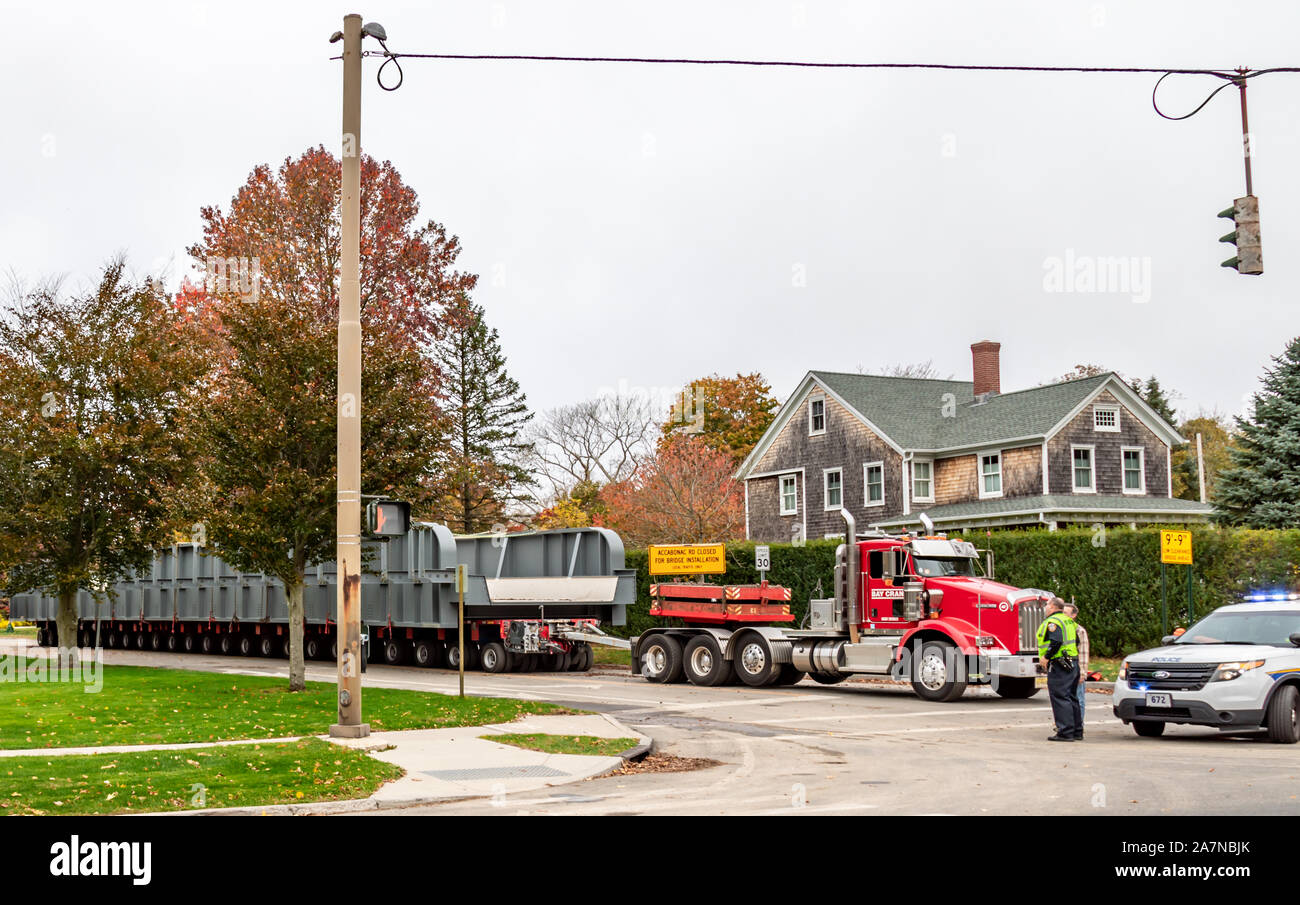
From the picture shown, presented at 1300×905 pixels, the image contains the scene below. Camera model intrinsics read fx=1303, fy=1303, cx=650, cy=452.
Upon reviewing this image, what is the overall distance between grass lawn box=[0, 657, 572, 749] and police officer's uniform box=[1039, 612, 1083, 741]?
23.6ft

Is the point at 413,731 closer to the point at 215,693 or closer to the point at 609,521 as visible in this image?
the point at 215,693

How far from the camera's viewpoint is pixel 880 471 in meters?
46.0

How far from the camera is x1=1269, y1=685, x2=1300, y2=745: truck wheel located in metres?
15.1

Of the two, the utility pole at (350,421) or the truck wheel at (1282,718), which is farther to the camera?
the truck wheel at (1282,718)

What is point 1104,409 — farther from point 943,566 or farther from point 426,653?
point 426,653

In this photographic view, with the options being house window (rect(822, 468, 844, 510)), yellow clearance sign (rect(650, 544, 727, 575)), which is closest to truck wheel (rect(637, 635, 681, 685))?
yellow clearance sign (rect(650, 544, 727, 575))

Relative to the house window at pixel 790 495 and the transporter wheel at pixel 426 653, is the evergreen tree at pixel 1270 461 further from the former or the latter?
A: the transporter wheel at pixel 426 653

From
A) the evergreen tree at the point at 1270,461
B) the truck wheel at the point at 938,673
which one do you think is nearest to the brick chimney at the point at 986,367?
the evergreen tree at the point at 1270,461

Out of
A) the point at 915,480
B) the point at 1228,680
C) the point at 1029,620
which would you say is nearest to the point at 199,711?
the point at 1029,620

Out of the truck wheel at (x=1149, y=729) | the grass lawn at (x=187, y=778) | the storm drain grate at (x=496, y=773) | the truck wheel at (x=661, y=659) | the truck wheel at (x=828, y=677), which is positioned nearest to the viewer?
the grass lawn at (x=187, y=778)

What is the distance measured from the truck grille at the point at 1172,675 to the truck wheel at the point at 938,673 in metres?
6.02

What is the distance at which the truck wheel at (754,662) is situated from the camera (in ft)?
81.6
